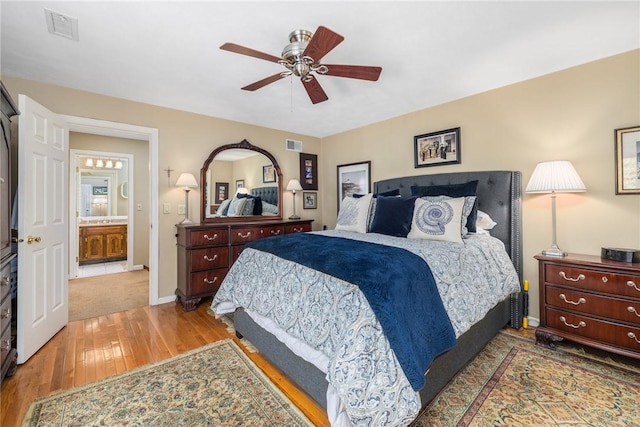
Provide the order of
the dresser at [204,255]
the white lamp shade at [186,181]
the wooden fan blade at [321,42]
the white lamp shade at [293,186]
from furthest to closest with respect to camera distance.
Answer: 1. the white lamp shade at [293,186]
2. the white lamp shade at [186,181]
3. the dresser at [204,255]
4. the wooden fan blade at [321,42]

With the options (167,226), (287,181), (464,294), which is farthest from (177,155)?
(464,294)

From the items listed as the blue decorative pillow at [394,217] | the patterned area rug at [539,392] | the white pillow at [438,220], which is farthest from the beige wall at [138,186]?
the patterned area rug at [539,392]

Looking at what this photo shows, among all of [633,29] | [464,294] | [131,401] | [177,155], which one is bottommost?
[131,401]

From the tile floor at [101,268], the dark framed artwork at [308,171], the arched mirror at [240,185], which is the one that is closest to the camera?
the arched mirror at [240,185]

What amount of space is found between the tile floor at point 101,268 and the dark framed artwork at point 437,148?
5.43 m

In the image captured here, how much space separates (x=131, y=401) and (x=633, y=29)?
4.23 meters

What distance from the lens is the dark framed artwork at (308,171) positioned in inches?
191

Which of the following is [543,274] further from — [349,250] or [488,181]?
[349,250]

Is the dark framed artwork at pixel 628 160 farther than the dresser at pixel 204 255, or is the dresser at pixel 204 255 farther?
the dresser at pixel 204 255

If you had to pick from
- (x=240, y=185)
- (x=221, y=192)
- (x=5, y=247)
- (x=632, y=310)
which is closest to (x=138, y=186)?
(x=221, y=192)

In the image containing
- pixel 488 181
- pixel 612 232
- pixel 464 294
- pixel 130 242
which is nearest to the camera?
pixel 464 294

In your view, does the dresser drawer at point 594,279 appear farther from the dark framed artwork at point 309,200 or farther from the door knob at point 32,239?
the door knob at point 32,239

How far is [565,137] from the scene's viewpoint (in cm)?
257

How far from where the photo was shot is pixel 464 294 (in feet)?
6.15
